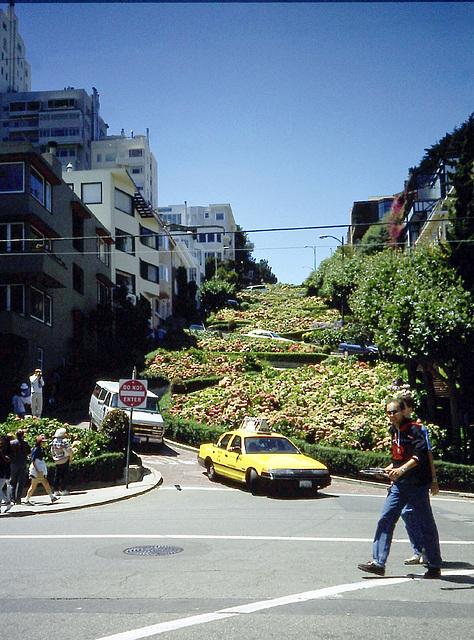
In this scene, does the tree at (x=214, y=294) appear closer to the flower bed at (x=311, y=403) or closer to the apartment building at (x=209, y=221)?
the apartment building at (x=209, y=221)

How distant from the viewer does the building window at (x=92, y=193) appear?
50594mm

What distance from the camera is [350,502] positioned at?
16688 millimetres

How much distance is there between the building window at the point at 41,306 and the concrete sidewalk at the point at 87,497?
53.0ft

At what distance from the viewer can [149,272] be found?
58.7m

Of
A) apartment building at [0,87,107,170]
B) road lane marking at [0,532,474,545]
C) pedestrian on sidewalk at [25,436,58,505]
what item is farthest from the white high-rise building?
road lane marking at [0,532,474,545]

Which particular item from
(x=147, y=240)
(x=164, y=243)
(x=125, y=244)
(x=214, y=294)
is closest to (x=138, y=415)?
(x=125, y=244)

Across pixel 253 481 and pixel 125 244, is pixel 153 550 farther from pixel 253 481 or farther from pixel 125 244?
pixel 125 244

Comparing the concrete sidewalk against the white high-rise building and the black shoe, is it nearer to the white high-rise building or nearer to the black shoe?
the black shoe

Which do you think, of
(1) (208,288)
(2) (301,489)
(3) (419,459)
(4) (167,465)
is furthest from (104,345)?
(1) (208,288)

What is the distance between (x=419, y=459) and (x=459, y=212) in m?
30.9

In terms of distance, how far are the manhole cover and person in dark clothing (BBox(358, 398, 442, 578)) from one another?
271cm

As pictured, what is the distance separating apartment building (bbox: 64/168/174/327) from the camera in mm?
50594

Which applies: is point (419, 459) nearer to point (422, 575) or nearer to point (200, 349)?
point (422, 575)

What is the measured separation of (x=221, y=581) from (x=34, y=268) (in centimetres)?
2727
